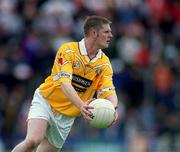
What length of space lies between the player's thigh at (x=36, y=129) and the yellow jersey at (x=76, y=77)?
0.34m

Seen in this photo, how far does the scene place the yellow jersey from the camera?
1116 cm

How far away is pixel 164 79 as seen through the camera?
1784 centimetres

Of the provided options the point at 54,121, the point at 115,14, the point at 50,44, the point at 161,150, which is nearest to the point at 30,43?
the point at 50,44

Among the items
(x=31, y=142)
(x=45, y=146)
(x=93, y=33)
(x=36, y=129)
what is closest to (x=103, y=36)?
(x=93, y=33)

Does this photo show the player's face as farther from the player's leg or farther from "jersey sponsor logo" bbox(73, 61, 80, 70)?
the player's leg

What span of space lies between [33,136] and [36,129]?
0.14 meters

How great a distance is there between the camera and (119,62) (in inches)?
703

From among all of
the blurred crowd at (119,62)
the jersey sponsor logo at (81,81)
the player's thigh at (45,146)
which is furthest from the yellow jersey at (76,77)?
the blurred crowd at (119,62)

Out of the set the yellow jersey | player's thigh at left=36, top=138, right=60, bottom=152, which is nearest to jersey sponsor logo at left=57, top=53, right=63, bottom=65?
the yellow jersey

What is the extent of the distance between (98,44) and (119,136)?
5.63 metres

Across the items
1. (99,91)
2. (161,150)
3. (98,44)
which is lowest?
(161,150)

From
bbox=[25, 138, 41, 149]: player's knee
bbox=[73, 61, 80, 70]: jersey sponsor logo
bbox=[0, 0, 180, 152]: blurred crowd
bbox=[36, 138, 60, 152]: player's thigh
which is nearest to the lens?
bbox=[25, 138, 41, 149]: player's knee

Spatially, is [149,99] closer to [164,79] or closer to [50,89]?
[164,79]

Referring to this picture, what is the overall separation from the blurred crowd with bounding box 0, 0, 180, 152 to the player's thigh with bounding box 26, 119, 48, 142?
4.99 metres
